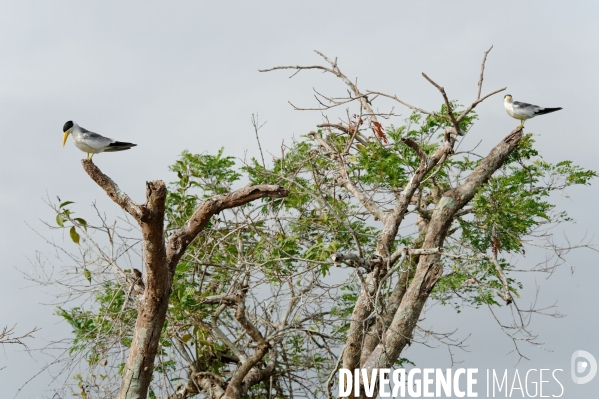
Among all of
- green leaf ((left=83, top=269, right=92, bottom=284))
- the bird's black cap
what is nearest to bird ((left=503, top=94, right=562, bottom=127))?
the bird's black cap

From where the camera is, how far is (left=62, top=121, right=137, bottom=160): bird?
6984mm

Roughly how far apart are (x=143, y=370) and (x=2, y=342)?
168 centimetres

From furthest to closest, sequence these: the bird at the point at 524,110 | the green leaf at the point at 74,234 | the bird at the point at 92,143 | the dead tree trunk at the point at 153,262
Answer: the bird at the point at 524,110 < the bird at the point at 92,143 < the green leaf at the point at 74,234 < the dead tree trunk at the point at 153,262

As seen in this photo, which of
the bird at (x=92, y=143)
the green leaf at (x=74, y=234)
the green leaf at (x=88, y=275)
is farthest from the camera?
the green leaf at (x=88, y=275)

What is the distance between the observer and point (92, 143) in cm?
698

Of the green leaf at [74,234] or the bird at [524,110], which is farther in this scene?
the bird at [524,110]

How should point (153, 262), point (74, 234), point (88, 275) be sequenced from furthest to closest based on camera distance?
point (88, 275), point (74, 234), point (153, 262)

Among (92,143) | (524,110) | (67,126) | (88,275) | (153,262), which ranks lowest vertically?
(153,262)

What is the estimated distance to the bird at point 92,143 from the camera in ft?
22.9

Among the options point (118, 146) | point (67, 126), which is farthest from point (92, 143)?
point (67, 126)

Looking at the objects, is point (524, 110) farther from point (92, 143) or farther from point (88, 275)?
point (88, 275)

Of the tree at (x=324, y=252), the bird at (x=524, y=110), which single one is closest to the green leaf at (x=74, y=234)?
the tree at (x=324, y=252)

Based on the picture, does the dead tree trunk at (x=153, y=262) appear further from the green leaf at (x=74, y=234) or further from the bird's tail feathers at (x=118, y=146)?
the bird's tail feathers at (x=118, y=146)

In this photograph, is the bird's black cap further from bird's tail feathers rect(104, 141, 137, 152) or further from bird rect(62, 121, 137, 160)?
bird's tail feathers rect(104, 141, 137, 152)
